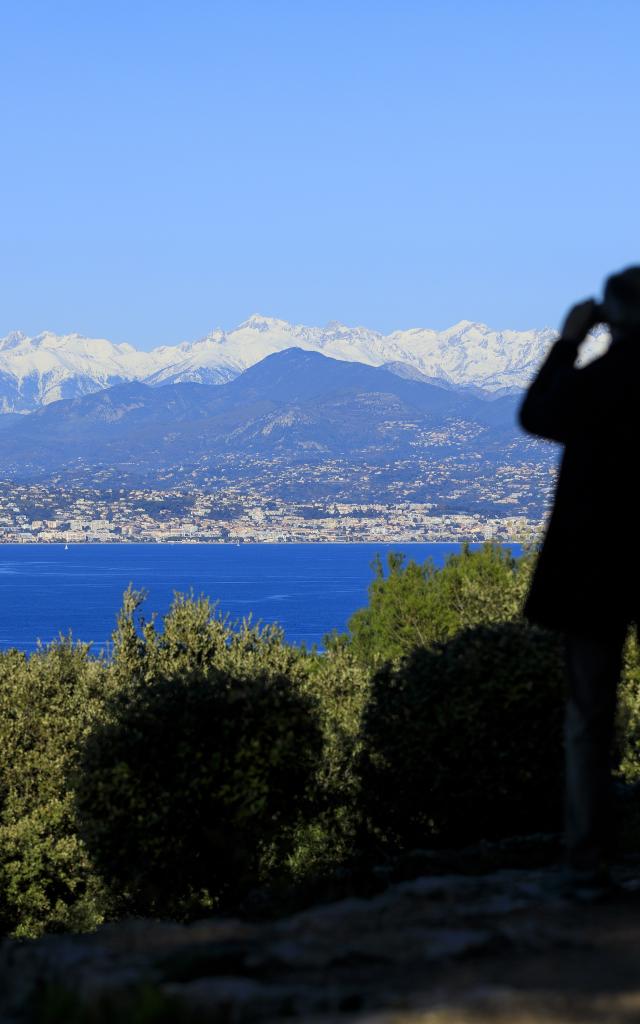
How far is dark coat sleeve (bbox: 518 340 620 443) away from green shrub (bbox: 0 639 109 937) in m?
17.7

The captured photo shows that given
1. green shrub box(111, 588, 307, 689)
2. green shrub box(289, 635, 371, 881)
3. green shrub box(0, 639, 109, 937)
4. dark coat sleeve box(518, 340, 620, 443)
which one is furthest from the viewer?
green shrub box(111, 588, 307, 689)

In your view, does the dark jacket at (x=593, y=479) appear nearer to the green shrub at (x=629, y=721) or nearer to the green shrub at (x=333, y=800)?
the green shrub at (x=629, y=721)

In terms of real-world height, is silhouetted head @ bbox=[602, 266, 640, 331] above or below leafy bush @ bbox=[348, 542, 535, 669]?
below

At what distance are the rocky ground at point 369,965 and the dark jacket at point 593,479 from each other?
1.61 m

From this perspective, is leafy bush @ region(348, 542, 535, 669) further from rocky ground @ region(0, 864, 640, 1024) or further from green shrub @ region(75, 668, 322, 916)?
rocky ground @ region(0, 864, 640, 1024)

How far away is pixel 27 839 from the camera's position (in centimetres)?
2628

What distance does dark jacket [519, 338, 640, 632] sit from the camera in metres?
6.68

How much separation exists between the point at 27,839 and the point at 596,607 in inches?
863

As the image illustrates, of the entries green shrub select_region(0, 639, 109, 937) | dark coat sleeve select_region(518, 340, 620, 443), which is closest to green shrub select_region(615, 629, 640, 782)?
dark coat sleeve select_region(518, 340, 620, 443)

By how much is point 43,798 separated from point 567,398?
2355cm

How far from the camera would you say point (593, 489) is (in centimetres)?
680

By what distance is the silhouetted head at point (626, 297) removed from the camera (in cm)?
677

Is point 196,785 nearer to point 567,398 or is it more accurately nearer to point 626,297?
point 567,398

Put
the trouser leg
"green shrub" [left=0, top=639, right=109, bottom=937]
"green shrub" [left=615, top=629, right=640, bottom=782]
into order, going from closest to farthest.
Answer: the trouser leg < "green shrub" [left=615, top=629, right=640, bottom=782] < "green shrub" [left=0, top=639, right=109, bottom=937]
